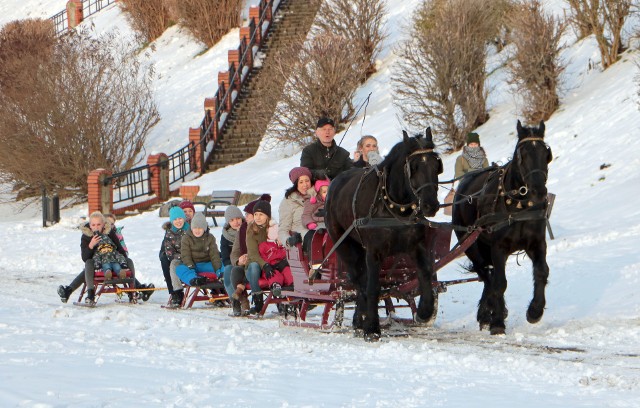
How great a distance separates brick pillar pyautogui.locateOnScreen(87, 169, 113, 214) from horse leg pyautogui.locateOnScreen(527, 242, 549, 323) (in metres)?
21.4

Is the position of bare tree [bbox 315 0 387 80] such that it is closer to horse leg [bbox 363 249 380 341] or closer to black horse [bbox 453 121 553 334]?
black horse [bbox 453 121 553 334]

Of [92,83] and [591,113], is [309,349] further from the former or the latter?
[92,83]

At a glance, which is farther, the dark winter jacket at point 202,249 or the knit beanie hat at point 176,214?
the knit beanie hat at point 176,214

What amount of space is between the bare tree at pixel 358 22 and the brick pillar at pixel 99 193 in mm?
9000

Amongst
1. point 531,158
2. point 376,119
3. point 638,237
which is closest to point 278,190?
point 376,119

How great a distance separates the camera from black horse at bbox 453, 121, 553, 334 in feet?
35.4

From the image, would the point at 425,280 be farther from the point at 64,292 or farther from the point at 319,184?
the point at 64,292

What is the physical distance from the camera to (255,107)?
35.9 m

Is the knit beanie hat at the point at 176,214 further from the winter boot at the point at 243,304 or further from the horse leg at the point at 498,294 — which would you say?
the horse leg at the point at 498,294

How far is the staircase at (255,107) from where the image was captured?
35.4 m

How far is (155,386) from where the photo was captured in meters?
7.82

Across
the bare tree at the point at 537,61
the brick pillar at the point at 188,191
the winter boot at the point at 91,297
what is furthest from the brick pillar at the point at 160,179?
the winter boot at the point at 91,297

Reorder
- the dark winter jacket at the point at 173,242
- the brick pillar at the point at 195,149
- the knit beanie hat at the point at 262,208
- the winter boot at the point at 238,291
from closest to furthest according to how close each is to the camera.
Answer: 1. the knit beanie hat at the point at 262,208
2. the winter boot at the point at 238,291
3. the dark winter jacket at the point at 173,242
4. the brick pillar at the point at 195,149

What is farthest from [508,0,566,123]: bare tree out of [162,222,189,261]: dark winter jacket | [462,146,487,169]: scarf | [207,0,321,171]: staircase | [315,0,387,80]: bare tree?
[162,222,189,261]: dark winter jacket
